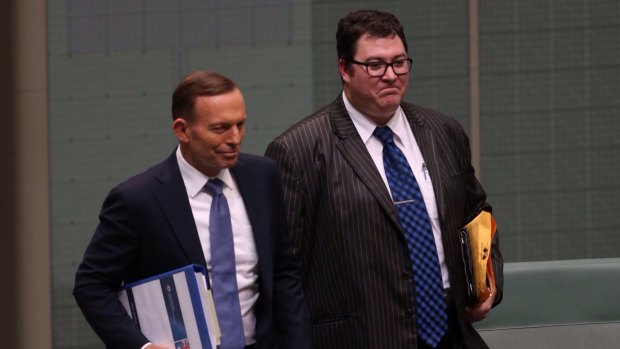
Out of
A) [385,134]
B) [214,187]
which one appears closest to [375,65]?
[385,134]

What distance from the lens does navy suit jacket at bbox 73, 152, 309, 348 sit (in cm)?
357

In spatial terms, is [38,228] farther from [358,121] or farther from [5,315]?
[358,121]

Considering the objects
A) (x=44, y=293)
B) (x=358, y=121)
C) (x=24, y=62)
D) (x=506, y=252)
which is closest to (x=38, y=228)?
(x=44, y=293)

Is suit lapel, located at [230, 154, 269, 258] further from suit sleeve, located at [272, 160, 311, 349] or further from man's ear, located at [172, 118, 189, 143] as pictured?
man's ear, located at [172, 118, 189, 143]

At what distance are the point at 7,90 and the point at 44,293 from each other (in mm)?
1113

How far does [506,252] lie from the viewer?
7.48 metres

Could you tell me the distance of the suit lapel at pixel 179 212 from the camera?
11.7ft

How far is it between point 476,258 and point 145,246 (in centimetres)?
110

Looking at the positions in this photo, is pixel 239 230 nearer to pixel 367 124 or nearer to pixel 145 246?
pixel 145 246

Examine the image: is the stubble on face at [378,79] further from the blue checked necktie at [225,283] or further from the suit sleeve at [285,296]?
the blue checked necktie at [225,283]

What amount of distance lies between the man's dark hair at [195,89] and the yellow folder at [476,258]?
1010mm

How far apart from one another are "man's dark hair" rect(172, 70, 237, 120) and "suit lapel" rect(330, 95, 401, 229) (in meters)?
0.68

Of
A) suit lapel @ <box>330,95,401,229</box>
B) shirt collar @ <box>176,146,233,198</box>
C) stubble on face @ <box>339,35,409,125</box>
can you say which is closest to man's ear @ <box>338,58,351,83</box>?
stubble on face @ <box>339,35,409,125</box>

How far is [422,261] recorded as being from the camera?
4.08m
